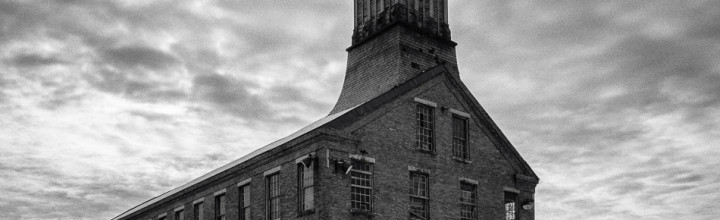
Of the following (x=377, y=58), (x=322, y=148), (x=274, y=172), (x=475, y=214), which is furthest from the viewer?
(x=377, y=58)

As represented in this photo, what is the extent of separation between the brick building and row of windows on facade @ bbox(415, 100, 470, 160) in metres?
0.05

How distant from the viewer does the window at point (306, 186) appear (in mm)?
30844

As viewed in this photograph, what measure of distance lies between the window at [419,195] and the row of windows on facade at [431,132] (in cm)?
123

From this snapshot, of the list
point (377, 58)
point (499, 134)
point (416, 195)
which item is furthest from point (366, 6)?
point (416, 195)

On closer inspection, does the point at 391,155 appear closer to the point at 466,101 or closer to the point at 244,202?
the point at 466,101

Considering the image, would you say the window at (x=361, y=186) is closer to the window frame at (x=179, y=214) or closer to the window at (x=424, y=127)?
the window at (x=424, y=127)

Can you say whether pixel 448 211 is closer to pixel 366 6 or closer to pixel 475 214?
pixel 475 214

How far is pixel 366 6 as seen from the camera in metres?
42.1

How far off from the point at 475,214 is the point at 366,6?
504 inches

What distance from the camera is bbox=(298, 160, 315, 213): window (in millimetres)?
30844

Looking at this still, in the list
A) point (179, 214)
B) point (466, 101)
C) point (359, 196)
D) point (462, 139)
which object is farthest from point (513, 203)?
point (179, 214)

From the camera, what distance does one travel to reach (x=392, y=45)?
128 feet

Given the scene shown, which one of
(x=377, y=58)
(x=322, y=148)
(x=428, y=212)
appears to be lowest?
(x=428, y=212)

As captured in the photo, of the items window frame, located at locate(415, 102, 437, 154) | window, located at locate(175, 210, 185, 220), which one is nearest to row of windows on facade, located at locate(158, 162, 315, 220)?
window, located at locate(175, 210, 185, 220)
